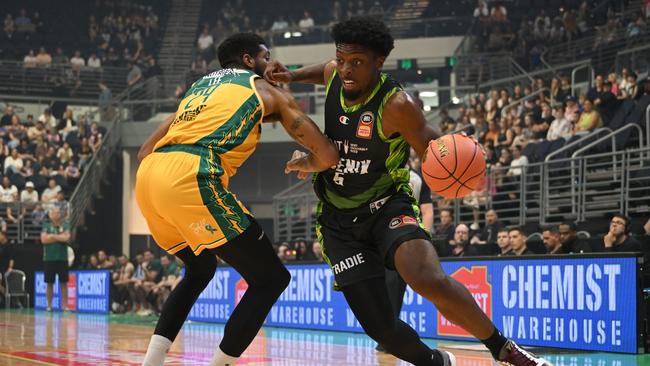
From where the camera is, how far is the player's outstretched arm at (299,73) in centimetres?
546

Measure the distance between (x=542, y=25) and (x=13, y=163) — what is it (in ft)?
45.9

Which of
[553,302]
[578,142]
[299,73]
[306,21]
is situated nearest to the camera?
[299,73]

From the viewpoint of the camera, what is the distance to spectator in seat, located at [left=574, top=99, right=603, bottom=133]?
14875mm

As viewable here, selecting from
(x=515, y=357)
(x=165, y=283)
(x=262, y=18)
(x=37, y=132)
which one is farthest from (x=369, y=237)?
(x=262, y=18)

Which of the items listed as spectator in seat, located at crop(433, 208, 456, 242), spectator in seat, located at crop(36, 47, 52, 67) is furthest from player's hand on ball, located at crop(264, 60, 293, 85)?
spectator in seat, located at crop(36, 47, 52, 67)

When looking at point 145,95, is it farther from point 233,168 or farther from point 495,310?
point 233,168

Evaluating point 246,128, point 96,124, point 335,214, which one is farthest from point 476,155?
point 96,124

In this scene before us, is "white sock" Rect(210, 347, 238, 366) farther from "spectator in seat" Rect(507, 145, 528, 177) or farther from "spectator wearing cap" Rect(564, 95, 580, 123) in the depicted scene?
"spectator wearing cap" Rect(564, 95, 580, 123)

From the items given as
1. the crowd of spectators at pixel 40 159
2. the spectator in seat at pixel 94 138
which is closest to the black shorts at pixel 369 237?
the crowd of spectators at pixel 40 159

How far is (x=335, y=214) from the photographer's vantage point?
212 inches

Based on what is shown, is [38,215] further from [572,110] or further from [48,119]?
[572,110]

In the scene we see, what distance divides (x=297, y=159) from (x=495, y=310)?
5.07m

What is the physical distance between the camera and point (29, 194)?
78.1ft

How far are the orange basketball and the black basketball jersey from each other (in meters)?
0.21
